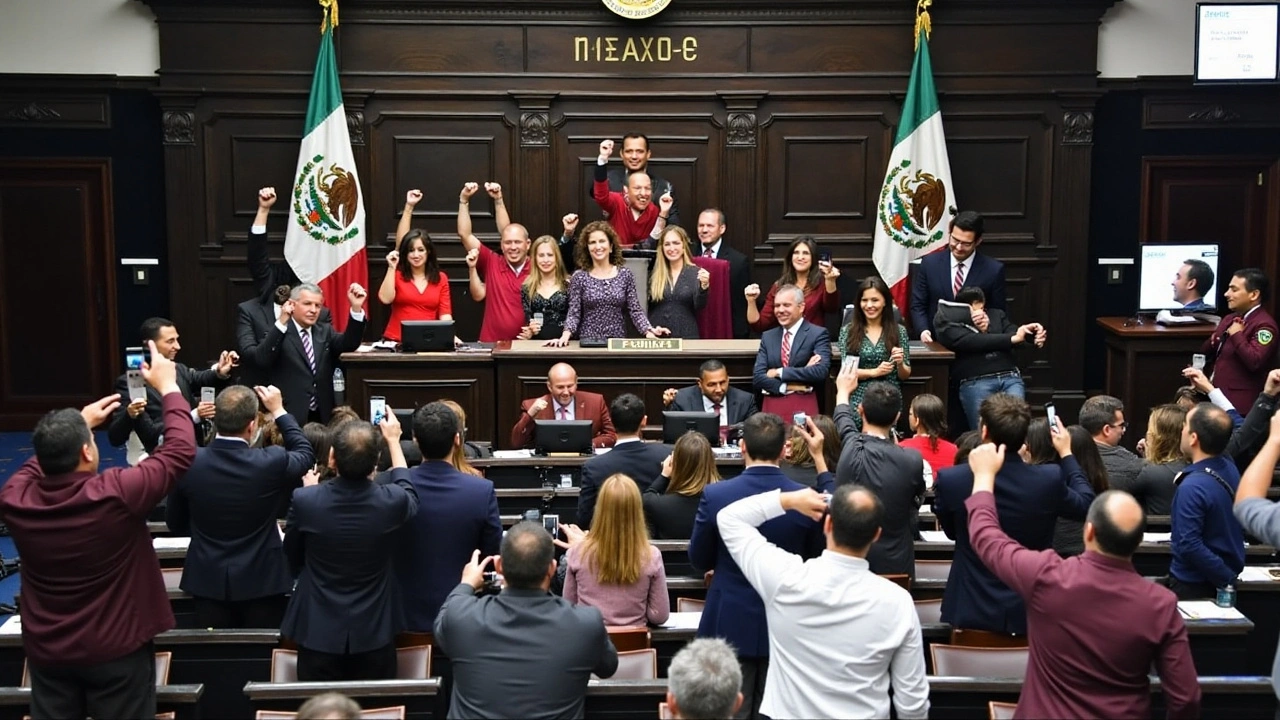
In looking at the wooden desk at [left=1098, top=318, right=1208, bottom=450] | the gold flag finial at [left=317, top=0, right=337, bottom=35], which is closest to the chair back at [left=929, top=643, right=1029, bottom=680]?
the wooden desk at [left=1098, top=318, right=1208, bottom=450]

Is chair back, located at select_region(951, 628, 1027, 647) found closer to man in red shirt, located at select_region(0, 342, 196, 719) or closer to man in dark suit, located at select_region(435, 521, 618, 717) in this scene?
man in dark suit, located at select_region(435, 521, 618, 717)

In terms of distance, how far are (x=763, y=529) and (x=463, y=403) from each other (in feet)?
12.9

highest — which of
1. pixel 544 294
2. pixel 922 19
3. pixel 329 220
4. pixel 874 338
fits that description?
pixel 922 19

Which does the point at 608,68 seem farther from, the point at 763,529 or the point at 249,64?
the point at 763,529

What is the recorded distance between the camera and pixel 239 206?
10547mm

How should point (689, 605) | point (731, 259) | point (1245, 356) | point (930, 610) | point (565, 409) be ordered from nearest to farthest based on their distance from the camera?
point (689, 605), point (930, 610), point (565, 409), point (1245, 356), point (731, 259)

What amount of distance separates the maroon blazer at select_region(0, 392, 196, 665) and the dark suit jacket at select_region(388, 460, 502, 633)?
2.86 feet

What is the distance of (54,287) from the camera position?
35.5 feet

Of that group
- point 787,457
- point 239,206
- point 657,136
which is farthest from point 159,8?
point 787,457

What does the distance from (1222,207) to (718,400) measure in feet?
17.9

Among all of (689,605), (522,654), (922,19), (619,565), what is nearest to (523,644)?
(522,654)

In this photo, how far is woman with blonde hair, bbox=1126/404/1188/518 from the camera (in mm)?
5953

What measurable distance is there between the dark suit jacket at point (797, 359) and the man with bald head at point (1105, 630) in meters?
4.09

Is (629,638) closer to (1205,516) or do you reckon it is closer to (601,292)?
(1205,516)
